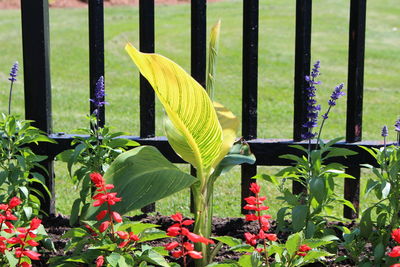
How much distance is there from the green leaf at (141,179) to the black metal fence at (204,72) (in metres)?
0.83

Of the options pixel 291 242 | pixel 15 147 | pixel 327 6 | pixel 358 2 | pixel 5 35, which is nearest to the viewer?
pixel 291 242

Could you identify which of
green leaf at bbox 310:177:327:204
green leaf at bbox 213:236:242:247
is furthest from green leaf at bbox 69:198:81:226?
green leaf at bbox 310:177:327:204

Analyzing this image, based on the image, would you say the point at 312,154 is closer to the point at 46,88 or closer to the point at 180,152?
the point at 180,152

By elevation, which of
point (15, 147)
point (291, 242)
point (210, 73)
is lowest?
point (291, 242)

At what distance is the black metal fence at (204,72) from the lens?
12.0 ft

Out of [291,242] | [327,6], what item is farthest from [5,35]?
[291,242]

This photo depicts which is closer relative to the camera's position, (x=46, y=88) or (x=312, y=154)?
(x=312, y=154)

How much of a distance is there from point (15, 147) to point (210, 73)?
34.7 inches

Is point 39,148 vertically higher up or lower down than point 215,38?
lower down

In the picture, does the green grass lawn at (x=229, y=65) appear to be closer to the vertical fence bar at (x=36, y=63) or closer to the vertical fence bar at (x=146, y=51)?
the vertical fence bar at (x=146, y=51)

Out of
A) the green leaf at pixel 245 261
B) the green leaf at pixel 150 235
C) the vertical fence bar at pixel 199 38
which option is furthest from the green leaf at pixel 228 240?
the vertical fence bar at pixel 199 38

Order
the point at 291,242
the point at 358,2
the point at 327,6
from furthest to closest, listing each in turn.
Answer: the point at 327,6
the point at 358,2
the point at 291,242

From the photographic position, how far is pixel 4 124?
3107mm

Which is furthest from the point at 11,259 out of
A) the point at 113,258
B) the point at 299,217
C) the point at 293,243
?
the point at 299,217
